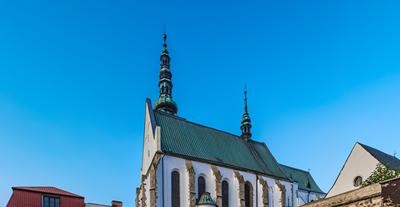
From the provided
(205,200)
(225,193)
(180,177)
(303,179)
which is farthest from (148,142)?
(303,179)

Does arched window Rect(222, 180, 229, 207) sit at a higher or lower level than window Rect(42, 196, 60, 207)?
higher

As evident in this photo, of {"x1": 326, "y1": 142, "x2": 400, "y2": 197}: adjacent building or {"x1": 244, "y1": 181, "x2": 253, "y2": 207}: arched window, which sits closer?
{"x1": 326, "y1": 142, "x2": 400, "y2": 197}: adjacent building

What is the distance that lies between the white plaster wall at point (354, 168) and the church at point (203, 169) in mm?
13969

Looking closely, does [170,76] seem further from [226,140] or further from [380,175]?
[380,175]

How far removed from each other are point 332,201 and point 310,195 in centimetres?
4569

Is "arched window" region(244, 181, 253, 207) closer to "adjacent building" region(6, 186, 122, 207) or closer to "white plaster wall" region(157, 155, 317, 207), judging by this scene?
"white plaster wall" region(157, 155, 317, 207)

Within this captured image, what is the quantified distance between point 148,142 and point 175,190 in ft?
22.4

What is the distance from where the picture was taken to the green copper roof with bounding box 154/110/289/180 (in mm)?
45153

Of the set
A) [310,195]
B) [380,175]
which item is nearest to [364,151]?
[380,175]

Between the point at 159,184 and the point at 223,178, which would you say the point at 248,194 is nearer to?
the point at 223,178

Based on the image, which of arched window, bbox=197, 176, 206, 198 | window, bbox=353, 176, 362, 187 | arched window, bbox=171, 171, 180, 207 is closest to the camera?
window, bbox=353, 176, 362, 187

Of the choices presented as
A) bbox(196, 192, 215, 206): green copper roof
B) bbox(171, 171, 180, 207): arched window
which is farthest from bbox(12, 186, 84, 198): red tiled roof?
bbox(196, 192, 215, 206): green copper roof

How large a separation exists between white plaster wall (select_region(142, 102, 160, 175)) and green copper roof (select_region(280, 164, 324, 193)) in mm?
23158

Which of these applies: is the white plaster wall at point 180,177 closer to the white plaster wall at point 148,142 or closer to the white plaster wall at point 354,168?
the white plaster wall at point 148,142
